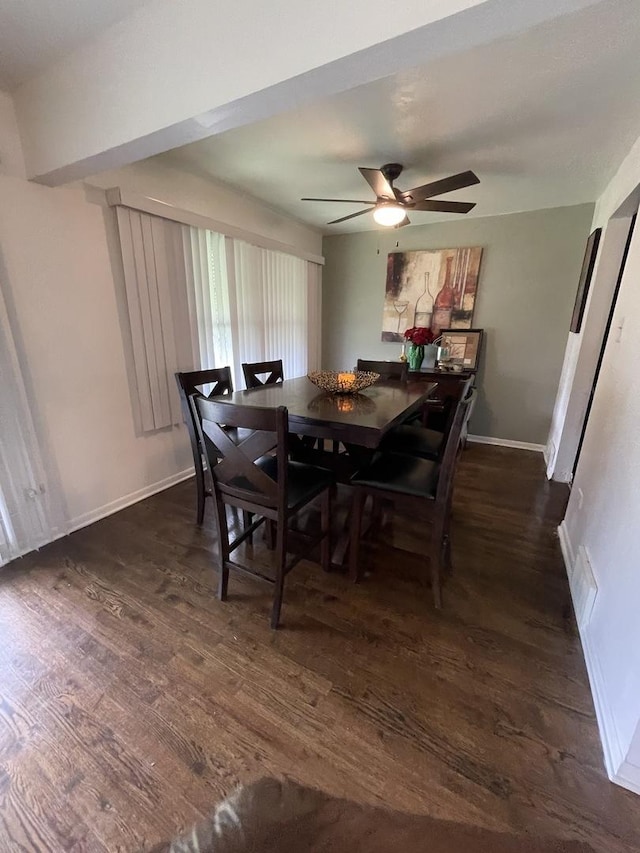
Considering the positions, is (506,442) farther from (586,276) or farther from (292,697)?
(292,697)

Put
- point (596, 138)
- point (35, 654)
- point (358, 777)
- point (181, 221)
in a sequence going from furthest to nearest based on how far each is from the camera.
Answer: point (181, 221)
point (596, 138)
point (35, 654)
point (358, 777)

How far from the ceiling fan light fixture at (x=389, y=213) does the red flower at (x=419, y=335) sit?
135 cm

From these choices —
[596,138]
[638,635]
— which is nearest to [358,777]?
[638,635]

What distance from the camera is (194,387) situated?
2.38 metres

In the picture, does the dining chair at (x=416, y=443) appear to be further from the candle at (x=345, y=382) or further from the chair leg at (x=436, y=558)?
the chair leg at (x=436, y=558)

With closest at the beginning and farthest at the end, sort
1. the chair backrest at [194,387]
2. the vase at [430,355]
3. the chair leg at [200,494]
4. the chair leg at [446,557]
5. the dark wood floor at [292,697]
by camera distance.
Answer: the dark wood floor at [292,697], the chair leg at [446,557], the chair backrest at [194,387], the chair leg at [200,494], the vase at [430,355]

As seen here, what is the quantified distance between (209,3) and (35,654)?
247 centimetres

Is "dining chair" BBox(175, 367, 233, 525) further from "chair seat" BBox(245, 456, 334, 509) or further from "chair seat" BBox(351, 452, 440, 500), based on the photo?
"chair seat" BBox(351, 452, 440, 500)

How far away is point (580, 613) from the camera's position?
1.55 meters

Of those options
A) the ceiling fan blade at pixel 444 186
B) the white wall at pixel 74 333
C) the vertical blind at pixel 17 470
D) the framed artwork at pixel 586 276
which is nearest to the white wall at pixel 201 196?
the white wall at pixel 74 333

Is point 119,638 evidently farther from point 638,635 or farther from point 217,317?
point 217,317

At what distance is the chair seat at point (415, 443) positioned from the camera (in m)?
2.19

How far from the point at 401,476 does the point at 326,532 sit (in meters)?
0.49

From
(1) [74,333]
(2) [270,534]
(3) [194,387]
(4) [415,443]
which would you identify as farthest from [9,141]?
(4) [415,443]
